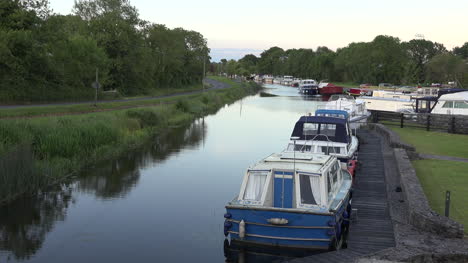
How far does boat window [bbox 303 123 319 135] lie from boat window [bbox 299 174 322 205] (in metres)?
9.29

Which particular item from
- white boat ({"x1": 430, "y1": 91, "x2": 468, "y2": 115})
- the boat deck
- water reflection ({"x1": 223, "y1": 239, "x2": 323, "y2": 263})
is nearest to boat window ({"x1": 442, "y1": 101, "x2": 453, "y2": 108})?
white boat ({"x1": 430, "y1": 91, "x2": 468, "y2": 115})

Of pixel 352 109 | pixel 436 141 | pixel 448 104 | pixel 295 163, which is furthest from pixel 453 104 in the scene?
pixel 295 163

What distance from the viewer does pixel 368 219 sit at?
17.3 meters

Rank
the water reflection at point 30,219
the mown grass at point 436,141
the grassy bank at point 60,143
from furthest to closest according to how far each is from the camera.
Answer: the mown grass at point 436,141, the grassy bank at point 60,143, the water reflection at point 30,219

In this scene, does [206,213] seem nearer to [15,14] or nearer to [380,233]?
[380,233]

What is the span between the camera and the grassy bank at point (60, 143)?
21.5 metres

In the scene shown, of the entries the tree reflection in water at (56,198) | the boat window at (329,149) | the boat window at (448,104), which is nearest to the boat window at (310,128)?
the boat window at (329,149)

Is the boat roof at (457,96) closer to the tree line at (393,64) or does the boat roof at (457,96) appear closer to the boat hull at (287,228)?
the boat hull at (287,228)

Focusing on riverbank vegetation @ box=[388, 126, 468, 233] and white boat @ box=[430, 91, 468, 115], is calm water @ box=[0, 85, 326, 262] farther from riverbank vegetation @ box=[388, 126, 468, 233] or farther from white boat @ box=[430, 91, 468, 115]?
white boat @ box=[430, 91, 468, 115]

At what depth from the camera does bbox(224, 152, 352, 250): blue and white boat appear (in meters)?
14.8

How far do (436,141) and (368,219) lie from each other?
1968cm

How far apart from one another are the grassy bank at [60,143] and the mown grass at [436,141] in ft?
→ 66.0

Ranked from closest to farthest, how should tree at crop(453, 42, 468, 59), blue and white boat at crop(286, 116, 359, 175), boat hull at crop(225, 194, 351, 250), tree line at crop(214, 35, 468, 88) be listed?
boat hull at crop(225, 194, 351, 250), blue and white boat at crop(286, 116, 359, 175), tree line at crop(214, 35, 468, 88), tree at crop(453, 42, 468, 59)

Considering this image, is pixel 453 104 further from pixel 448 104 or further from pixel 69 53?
pixel 69 53
